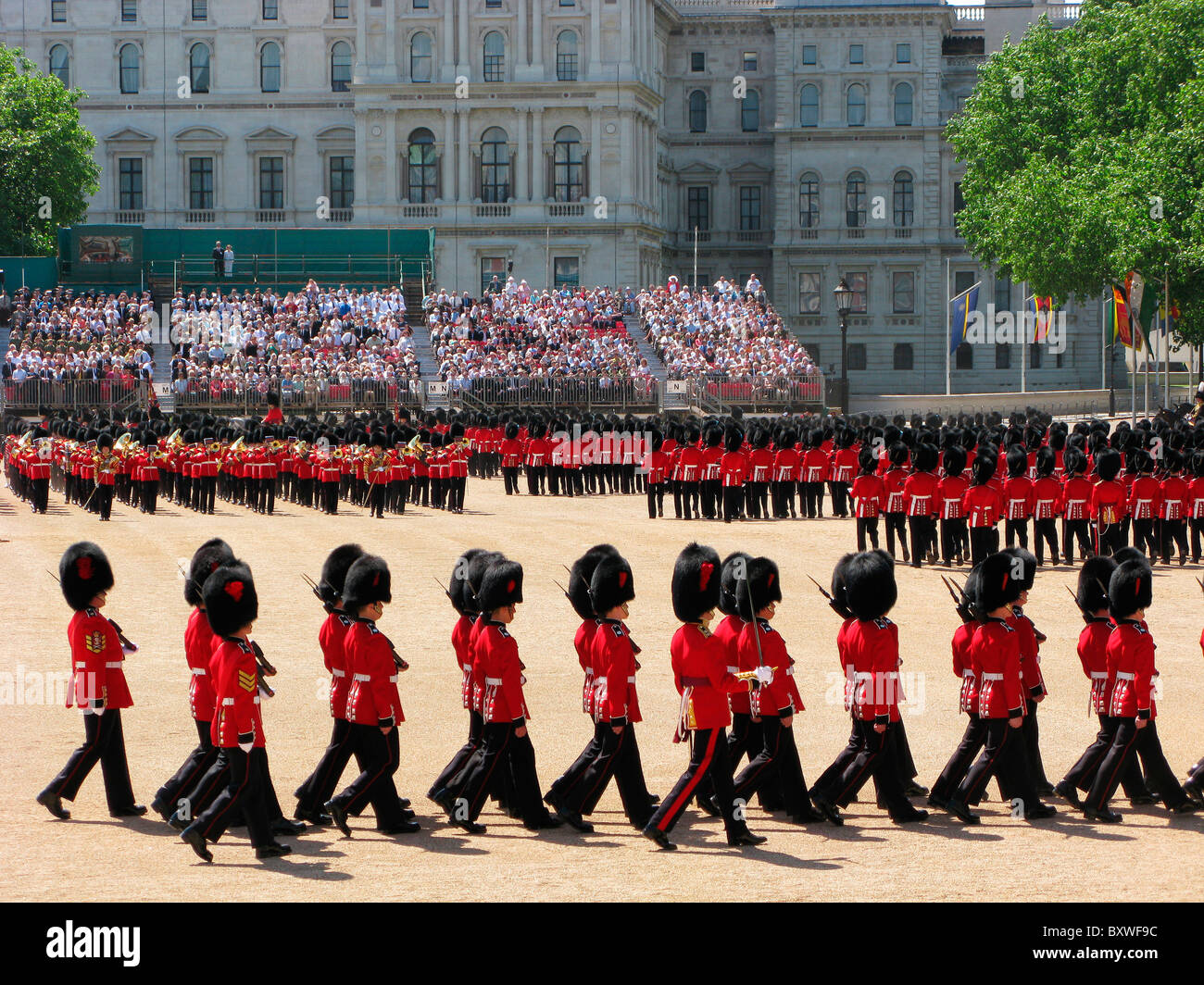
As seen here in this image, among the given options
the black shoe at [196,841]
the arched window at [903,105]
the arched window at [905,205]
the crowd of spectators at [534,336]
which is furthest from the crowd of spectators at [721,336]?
the black shoe at [196,841]

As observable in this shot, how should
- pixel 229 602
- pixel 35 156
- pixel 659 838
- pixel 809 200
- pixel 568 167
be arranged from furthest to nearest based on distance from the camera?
pixel 809 200 → pixel 568 167 → pixel 35 156 → pixel 659 838 → pixel 229 602

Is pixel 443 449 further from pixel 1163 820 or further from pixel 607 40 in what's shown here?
pixel 607 40

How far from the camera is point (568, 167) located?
64.0 meters

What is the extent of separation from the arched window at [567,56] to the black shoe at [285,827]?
56.0m

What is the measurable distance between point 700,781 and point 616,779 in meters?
0.52

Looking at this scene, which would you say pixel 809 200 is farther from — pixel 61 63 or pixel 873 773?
pixel 873 773

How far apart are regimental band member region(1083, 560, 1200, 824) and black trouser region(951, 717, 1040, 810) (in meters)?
0.38

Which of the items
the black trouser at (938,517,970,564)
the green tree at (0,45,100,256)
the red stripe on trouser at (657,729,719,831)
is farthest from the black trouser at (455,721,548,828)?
the green tree at (0,45,100,256)

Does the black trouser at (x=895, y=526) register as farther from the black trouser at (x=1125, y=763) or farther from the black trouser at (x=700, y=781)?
the black trouser at (x=700, y=781)

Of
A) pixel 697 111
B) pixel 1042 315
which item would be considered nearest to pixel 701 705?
pixel 1042 315

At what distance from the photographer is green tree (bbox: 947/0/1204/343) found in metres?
41.5

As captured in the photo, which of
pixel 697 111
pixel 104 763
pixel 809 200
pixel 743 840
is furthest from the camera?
pixel 697 111

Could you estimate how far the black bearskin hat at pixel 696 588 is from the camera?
10078mm
